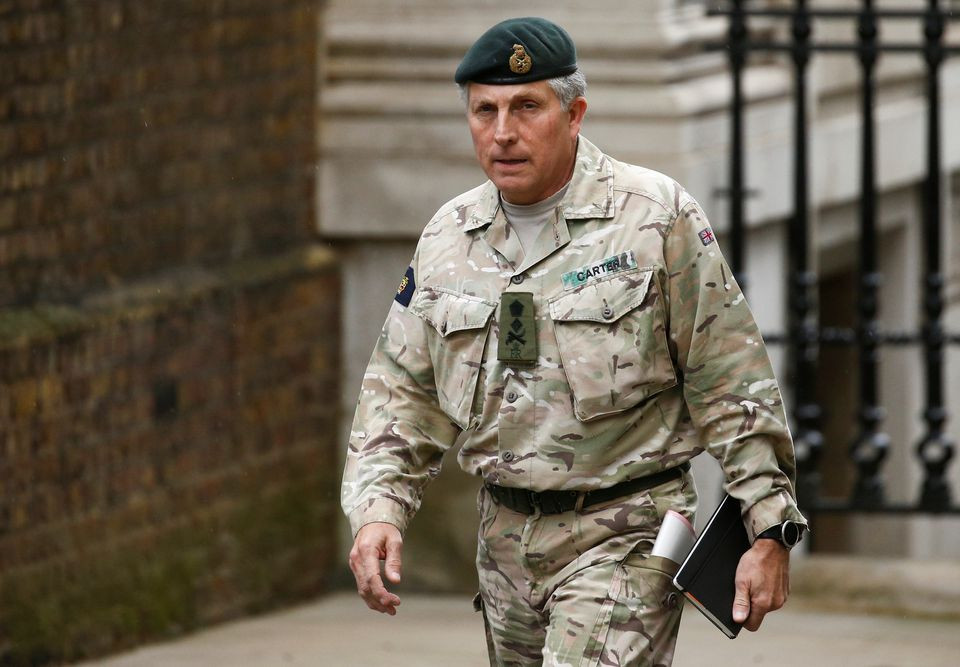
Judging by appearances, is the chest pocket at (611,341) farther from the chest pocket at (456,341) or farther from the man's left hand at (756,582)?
the man's left hand at (756,582)

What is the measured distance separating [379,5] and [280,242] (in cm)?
96

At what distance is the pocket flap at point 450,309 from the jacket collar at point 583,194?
140 mm

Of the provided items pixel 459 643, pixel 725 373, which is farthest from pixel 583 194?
pixel 459 643

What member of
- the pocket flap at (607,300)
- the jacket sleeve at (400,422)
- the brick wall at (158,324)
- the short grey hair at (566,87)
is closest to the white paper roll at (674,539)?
the pocket flap at (607,300)

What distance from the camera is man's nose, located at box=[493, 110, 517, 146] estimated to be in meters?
3.63

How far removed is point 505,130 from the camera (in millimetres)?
3639

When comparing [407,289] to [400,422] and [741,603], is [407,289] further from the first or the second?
[741,603]

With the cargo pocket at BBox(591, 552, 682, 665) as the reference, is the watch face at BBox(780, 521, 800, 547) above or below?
above

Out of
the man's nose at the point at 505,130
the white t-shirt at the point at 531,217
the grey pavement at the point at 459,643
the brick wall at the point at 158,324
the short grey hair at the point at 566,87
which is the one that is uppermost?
the short grey hair at the point at 566,87

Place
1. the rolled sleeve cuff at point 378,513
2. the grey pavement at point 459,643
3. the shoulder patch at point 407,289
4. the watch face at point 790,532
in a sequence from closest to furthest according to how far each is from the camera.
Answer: the watch face at point 790,532, the rolled sleeve cuff at point 378,513, the shoulder patch at point 407,289, the grey pavement at point 459,643

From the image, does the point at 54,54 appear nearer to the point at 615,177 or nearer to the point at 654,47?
the point at 654,47

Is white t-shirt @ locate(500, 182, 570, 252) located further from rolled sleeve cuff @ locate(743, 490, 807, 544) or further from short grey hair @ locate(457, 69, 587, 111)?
Result: rolled sleeve cuff @ locate(743, 490, 807, 544)

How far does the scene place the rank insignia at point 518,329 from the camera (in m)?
3.68

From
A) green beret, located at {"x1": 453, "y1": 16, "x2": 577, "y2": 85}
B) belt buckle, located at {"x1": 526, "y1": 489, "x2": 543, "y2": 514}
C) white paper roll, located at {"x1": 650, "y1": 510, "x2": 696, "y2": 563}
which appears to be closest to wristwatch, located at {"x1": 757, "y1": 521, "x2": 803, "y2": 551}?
white paper roll, located at {"x1": 650, "y1": 510, "x2": 696, "y2": 563}
